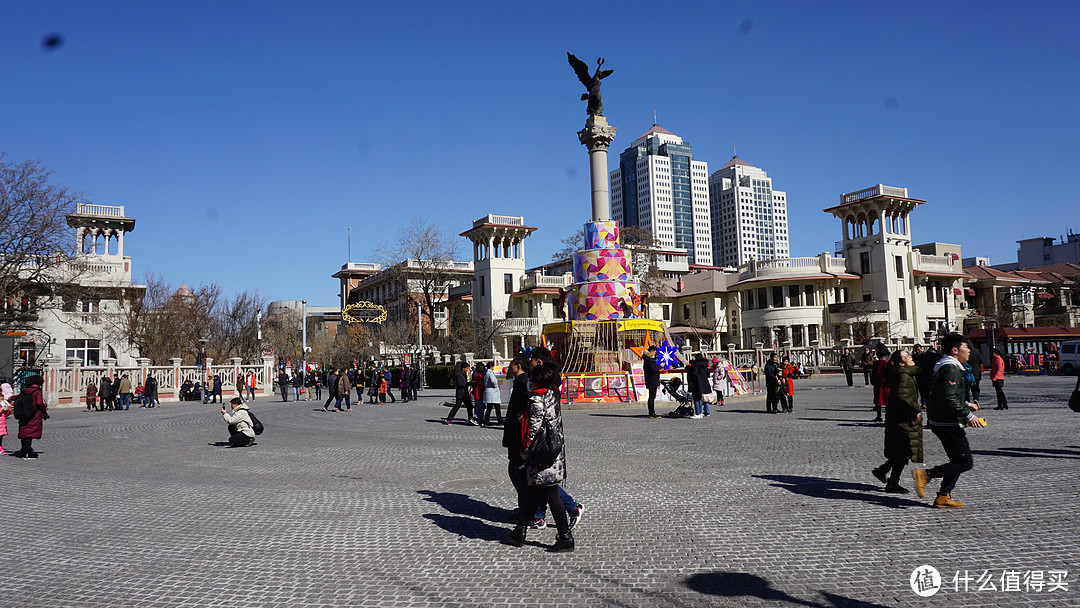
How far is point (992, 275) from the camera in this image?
209 feet

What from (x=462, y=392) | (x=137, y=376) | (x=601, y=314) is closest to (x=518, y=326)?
(x=137, y=376)

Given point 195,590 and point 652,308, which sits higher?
point 652,308

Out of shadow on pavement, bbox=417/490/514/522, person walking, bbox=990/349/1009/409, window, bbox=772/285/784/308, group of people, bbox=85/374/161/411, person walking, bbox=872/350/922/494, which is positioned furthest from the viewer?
window, bbox=772/285/784/308

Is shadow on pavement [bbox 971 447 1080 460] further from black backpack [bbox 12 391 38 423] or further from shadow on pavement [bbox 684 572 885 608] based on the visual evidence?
black backpack [bbox 12 391 38 423]

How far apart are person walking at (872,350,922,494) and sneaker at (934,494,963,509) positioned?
601mm

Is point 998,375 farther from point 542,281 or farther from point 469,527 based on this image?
point 542,281

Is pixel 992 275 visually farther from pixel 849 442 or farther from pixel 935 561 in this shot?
pixel 935 561

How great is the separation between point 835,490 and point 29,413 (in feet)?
41.9

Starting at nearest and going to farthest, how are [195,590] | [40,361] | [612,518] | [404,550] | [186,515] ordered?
[195,590]
[404,550]
[612,518]
[186,515]
[40,361]

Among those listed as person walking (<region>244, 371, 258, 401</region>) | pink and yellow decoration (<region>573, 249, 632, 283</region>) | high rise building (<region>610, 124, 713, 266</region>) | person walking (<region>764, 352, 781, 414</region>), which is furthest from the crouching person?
high rise building (<region>610, 124, 713, 266</region>)

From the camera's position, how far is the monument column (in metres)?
28.4

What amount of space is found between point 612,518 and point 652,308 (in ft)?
198

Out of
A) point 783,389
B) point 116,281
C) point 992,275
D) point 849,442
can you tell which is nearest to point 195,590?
point 849,442

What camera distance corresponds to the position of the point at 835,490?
8172mm
